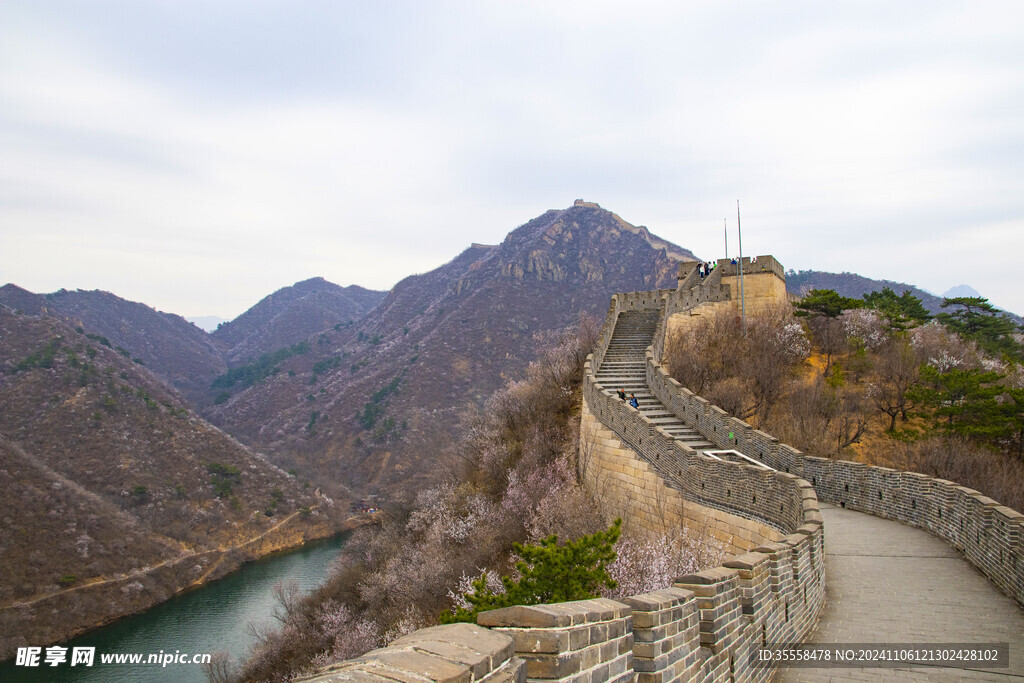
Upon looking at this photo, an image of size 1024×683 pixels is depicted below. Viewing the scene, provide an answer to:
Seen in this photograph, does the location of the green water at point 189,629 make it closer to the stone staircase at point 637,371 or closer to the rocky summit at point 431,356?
the rocky summit at point 431,356

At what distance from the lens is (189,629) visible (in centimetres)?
3588

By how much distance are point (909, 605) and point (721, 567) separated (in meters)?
3.68

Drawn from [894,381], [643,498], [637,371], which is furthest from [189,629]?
[894,381]

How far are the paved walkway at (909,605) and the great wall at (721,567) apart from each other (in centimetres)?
3

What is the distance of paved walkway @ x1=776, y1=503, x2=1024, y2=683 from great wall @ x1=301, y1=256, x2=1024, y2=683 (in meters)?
0.03

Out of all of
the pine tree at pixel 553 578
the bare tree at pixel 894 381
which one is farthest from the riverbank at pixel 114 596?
the bare tree at pixel 894 381

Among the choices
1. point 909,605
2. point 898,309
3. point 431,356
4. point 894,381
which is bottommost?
point 909,605

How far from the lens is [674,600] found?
3.60 meters

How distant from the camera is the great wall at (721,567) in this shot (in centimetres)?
247

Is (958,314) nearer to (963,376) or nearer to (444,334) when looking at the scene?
(963,376)

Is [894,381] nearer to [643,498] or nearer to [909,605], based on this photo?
[643,498]

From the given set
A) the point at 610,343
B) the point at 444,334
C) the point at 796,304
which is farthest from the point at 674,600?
the point at 444,334

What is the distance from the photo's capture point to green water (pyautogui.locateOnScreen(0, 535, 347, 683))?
98.8 ft

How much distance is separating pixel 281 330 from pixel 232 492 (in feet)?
291
